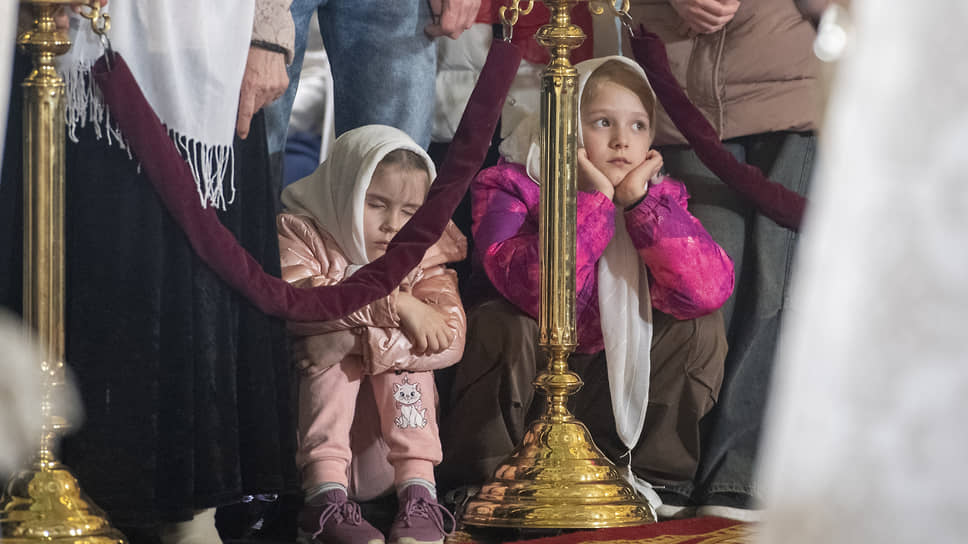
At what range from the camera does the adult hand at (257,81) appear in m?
2.39

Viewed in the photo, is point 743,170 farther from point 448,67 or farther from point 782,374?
point 782,374

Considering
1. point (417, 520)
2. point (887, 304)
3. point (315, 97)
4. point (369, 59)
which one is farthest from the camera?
point (315, 97)

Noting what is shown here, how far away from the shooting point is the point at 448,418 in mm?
2762

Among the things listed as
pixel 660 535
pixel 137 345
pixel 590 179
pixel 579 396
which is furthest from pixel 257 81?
pixel 660 535

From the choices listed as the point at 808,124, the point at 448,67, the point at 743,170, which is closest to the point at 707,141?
the point at 743,170

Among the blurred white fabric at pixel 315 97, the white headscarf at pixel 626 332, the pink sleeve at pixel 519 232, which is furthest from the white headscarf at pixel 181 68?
the white headscarf at pixel 626 332

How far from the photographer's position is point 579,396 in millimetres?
2887

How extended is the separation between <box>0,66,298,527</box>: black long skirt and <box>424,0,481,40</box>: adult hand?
0.92 meters

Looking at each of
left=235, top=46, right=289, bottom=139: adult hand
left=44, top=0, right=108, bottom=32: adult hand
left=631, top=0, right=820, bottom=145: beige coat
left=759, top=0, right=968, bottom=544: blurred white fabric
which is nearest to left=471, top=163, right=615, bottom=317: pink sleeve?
left=631, top=0, right=820, bottom=145: beige coat

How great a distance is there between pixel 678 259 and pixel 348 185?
2.60 feet

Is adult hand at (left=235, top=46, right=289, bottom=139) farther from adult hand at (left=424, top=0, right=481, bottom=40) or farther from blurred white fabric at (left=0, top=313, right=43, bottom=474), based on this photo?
blurred white fabric at (left=0, top=313, right=43, bottom=474)

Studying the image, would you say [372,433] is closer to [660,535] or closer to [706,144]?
[660,535]

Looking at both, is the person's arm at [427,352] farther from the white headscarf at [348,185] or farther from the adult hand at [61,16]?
the adult hand at [61,16]

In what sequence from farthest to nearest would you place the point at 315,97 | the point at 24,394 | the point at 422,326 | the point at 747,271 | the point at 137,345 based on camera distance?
the point at 315,97 → the point at 747,271 → the point at 422,326 → the point at 137,345 → the point at 24,394
